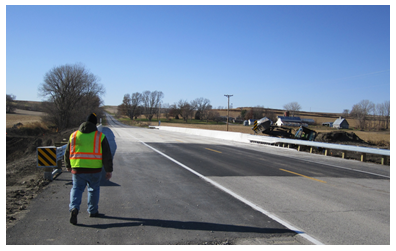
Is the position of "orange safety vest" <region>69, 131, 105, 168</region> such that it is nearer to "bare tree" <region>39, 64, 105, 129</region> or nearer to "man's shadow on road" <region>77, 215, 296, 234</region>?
"man's shadow on road" <region>77, 215, 296, 234</region>

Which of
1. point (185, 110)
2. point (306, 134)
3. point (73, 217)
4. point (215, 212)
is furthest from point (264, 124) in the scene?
point (185, 110)

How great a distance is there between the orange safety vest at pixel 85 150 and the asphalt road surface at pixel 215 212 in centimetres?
109

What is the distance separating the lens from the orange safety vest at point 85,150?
5008 mm

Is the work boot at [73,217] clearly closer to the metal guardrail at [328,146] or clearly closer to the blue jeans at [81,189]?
the blue jeans at [81,189]

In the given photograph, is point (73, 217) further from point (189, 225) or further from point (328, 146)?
point (328, 146)

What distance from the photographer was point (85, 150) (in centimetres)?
502

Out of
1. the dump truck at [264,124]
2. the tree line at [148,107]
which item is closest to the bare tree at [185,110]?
the tree line at [148,107]

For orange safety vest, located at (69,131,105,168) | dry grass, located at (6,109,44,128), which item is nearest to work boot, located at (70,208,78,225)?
orange safety vest, located at (69,131,105,168)

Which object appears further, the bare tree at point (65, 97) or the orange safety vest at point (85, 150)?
the bare tree at point (65, 97)

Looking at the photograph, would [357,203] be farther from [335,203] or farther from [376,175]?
[376,175]

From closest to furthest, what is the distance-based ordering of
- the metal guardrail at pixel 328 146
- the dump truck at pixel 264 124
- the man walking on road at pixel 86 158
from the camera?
the man walking on road at pixel 86 158
the metal guardrail at pixel 328 146
the dump truck at pixel 264 124

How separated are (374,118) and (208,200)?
113m

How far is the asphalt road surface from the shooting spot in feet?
14.9

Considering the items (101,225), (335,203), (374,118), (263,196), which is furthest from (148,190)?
(374,118)
